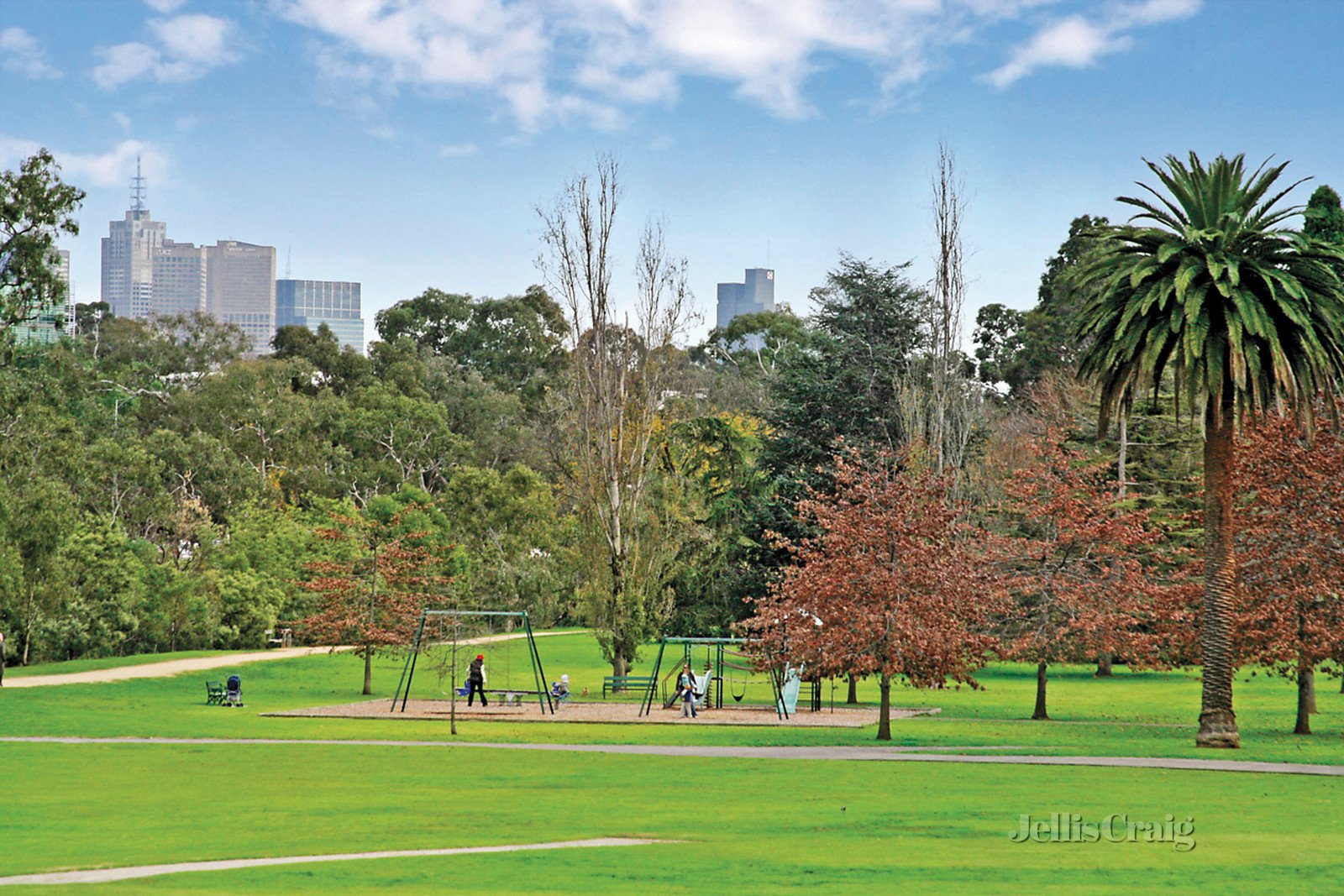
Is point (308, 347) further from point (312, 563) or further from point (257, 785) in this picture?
point (257, 785)

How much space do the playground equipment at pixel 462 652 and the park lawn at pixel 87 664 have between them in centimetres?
1088

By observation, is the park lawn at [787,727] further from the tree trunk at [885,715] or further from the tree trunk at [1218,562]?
the tree trunk at [1218,562]

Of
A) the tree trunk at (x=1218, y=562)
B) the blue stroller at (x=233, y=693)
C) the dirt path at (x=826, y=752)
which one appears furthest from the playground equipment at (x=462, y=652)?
the tree trunk at (x=1218, y=562)

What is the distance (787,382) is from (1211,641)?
20381mm

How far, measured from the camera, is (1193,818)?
761 inches

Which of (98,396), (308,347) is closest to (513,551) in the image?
(98,396)

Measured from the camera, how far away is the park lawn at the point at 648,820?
48.4ft

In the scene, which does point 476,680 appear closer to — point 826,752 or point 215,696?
point 215,696

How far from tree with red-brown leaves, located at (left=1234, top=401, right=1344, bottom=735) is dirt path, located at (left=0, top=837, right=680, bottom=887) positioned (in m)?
20.7

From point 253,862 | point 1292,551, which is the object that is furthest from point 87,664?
point 253,862

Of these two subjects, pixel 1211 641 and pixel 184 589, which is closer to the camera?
pixel 1211 641

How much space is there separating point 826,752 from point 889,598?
4107 millimetres

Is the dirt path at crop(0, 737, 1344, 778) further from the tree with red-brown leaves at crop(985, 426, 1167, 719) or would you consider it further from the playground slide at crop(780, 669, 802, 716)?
the tree with red-brown leaves at crop(985, 426, 1167, 719)

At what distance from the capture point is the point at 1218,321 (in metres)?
30.9
